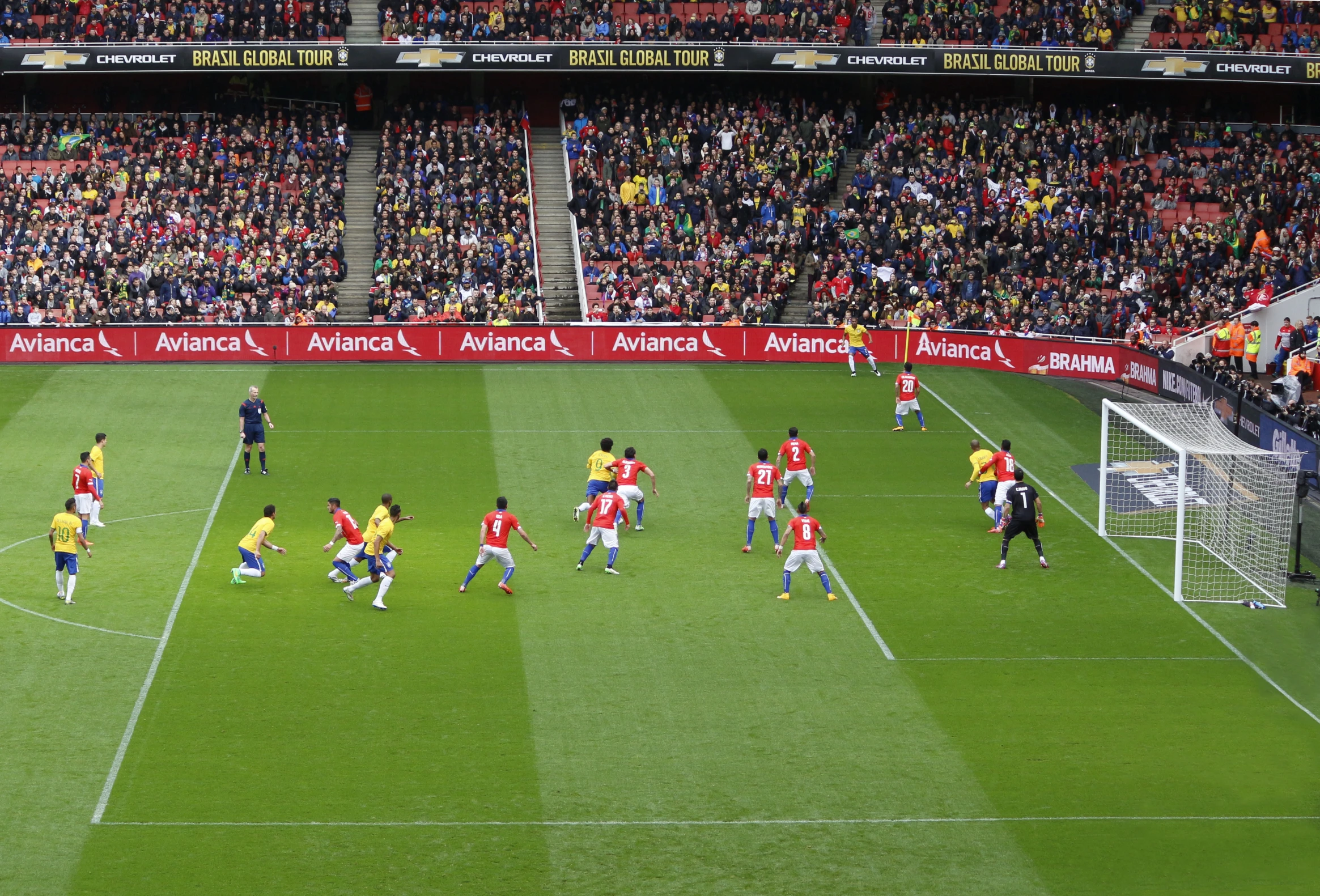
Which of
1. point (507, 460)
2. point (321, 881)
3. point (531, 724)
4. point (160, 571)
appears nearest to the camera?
point (321, 881)

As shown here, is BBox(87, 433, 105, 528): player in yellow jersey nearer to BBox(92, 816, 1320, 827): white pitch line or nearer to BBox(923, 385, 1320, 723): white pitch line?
BBox(92, 816, 1320, 827): white pitch line

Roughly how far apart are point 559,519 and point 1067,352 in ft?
60.8

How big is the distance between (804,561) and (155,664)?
9154mm

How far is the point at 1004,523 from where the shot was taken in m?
29.0

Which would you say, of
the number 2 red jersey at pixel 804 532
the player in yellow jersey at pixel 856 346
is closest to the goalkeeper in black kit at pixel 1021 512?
the number 2 red jersey at pixel 804 532

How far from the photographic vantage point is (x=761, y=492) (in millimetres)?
27453

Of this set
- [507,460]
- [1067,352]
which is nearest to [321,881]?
[507,460]

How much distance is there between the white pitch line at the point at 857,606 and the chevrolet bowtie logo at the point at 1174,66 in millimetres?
31093

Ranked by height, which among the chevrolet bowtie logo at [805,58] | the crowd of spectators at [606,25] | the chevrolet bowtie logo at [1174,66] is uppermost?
the crowd of spectators at [606,25]

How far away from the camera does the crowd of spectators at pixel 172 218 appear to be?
46.2m

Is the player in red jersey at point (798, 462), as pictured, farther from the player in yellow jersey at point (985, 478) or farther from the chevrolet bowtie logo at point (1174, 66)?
the chevrolet bowtie logo at point (1174, 66)

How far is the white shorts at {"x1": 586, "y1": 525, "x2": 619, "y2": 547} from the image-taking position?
86.2 feet

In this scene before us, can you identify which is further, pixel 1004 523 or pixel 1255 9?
pixel 1255 9

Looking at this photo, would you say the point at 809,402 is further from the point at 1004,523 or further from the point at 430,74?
the point at 430,74
